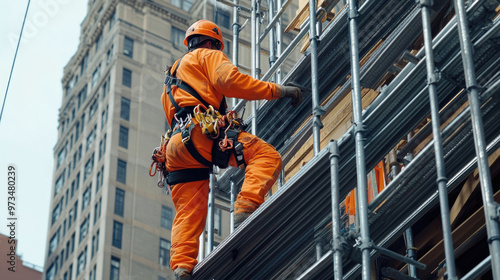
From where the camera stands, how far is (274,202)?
1012cm

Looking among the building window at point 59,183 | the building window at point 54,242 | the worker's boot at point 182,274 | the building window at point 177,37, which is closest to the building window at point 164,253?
the building window at point 54,242

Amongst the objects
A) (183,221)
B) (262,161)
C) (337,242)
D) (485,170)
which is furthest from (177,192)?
(485,170)

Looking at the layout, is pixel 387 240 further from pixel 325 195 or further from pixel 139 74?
pixel 139 74

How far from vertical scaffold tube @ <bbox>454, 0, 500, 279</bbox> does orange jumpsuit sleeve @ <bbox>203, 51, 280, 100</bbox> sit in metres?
2.64

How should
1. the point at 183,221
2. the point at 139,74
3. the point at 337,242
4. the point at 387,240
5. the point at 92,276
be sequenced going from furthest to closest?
the point at 139,74 < the point at 92,276 < the point at 183,221 < the point at 387,240 < the point at 337,242

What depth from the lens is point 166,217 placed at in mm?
65375

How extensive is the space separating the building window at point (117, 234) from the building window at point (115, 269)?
3.11 feet

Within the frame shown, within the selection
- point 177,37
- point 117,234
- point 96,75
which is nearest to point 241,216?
point 117,234

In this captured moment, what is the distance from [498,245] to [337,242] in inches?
69.1

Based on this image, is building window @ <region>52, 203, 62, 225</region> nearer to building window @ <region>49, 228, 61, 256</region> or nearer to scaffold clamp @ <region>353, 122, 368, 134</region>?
building window @ <region>49, 228, 61, 256</region>

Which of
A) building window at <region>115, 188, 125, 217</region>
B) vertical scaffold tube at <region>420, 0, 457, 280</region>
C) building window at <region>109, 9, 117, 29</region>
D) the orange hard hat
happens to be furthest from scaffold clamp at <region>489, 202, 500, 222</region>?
building window at <region>109, 9, 117, 29</region>

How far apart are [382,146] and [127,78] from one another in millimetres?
61147

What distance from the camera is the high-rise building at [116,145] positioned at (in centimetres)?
6262

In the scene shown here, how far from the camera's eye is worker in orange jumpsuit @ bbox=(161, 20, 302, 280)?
1100 cm
